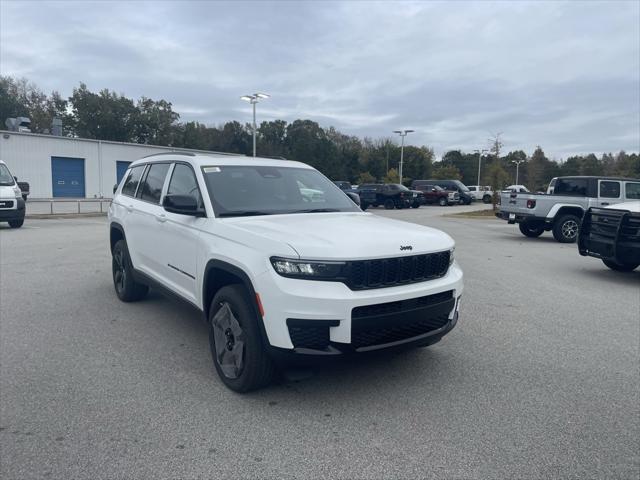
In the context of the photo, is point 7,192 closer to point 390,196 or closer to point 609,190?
point 609,190

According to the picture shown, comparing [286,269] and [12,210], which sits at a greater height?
[286,269]

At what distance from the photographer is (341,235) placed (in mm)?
3564

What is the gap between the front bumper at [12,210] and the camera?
15.3m

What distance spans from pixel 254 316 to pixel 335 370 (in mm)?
1101

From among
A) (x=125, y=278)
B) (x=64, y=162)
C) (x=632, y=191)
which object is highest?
(x=64, y=162)

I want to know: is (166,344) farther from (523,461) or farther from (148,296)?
(523,461)

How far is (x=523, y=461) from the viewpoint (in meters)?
2.91

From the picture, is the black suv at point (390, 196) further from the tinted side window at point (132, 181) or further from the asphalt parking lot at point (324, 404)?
the asphalt parking lot at point (324, 404)

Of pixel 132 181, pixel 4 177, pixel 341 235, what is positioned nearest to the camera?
pixel 341 235

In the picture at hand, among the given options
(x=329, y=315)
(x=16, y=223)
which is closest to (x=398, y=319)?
(x=329, y=315)

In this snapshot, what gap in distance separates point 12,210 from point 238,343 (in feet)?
48.8

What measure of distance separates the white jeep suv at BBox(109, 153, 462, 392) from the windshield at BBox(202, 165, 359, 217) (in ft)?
0.04

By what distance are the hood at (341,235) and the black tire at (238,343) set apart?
536 mm

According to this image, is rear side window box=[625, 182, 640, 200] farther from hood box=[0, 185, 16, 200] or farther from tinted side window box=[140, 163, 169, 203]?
hood box=[0, 185, 16, 200]
